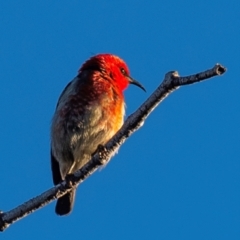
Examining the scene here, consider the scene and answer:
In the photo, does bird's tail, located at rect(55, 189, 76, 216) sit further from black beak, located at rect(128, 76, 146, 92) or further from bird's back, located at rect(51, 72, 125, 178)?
black beak, located at rect(128, 76, 146, 92)

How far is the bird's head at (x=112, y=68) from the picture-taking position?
799cm

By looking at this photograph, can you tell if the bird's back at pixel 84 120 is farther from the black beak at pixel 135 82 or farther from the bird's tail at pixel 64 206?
the black beak at pixel 135 82

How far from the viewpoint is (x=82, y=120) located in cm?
710

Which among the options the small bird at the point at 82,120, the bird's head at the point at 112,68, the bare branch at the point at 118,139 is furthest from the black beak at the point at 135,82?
the bare branch at the point at 118,139

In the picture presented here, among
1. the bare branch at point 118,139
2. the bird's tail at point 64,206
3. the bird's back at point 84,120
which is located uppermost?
the bird's back at point 84,120

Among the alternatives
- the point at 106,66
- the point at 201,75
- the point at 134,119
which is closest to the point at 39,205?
the point at 134,119

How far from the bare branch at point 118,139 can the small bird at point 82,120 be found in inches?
67.5

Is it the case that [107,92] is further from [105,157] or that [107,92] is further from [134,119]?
[134,119]

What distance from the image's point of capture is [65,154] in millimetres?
7391

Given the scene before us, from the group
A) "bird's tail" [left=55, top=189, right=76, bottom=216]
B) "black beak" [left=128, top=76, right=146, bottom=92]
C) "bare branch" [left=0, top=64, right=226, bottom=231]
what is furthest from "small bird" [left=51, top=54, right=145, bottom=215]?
"bare branch" [left=0, top=64, right=226, bottom=231]

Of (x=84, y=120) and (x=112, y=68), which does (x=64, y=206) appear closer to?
(x=84, y=120)

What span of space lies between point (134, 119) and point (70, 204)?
132 inches

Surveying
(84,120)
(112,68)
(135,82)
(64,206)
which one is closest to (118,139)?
(84,120)

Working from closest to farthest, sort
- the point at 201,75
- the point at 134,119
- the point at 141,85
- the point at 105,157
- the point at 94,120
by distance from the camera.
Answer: the point at 201,75 → the point at 134,119 → the point at 105,157 → the point at 94,120 → the point at 141,85
